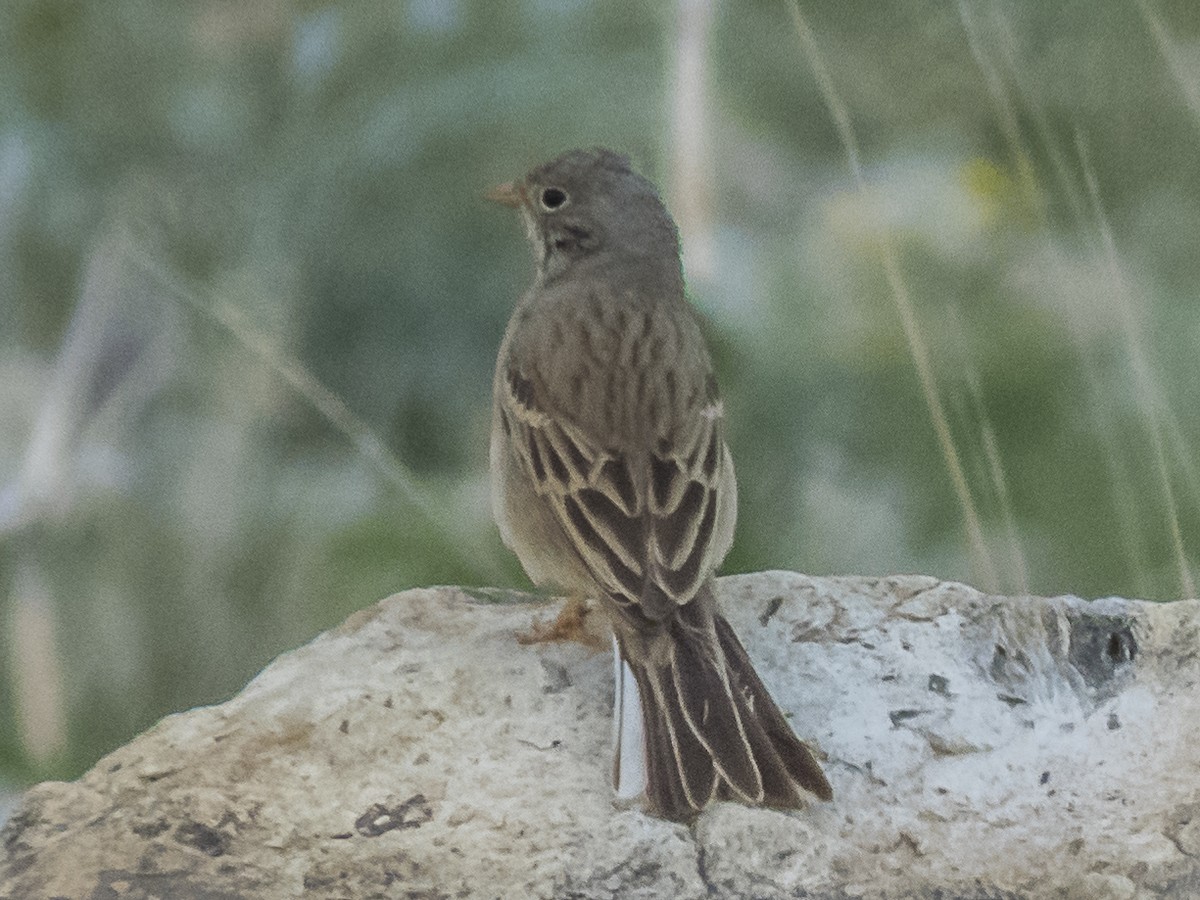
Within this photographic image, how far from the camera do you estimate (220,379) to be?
3752 mm

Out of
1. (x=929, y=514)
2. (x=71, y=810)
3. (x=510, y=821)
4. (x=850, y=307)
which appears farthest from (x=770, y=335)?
(x=71, y=810)

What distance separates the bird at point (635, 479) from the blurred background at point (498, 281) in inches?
23.5

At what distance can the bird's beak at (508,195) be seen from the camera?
3217mm

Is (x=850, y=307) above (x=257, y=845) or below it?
above

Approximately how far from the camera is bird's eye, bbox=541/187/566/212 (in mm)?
3168

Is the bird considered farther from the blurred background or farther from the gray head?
the blurred background

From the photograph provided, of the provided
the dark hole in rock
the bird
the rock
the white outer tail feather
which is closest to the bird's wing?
the bird

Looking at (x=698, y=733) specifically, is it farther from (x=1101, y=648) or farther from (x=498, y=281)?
(x=498, y=281)

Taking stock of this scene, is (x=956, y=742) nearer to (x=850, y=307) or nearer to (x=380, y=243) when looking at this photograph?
(x=850, y=307)

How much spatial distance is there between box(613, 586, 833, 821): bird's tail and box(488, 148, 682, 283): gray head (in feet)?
2.77

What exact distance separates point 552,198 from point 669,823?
1.34m

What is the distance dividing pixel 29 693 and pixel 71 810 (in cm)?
123

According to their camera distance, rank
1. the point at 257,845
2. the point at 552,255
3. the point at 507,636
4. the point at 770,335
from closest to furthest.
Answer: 1. the point at 257,845
2. the point at 507,636
3. the point at 552,255
4. the point at 770,335

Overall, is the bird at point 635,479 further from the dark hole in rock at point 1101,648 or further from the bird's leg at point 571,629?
the dark hole in rock at point 1101,648
